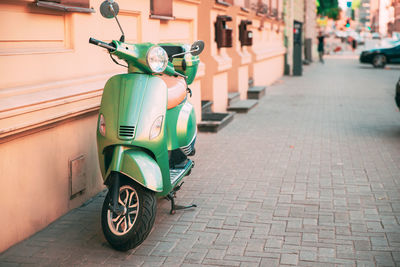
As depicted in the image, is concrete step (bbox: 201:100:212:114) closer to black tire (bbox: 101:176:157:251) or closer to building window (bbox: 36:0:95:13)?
building window (bbox: 36:0:95:13)

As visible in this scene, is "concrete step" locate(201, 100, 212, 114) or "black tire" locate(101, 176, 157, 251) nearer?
"black tire" locate(101, 176, 157, 251)

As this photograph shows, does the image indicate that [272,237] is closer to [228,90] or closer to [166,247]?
[166,247]

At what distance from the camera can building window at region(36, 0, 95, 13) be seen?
461 cm

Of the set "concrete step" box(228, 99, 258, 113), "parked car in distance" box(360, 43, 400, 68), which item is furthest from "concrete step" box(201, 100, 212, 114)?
"parked car in distance" box(360, 43, 400, 68)

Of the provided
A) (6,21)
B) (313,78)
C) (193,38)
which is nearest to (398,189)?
(6,21)

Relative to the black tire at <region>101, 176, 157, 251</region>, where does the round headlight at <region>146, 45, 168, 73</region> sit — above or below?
above

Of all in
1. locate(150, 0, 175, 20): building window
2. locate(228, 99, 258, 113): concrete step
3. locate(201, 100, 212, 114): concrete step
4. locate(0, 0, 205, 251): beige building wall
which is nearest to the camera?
locate(0, 0, 205, 251): beige building wall

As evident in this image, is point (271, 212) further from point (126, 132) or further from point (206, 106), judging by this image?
point (206, 106)

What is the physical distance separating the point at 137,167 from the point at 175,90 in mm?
1040

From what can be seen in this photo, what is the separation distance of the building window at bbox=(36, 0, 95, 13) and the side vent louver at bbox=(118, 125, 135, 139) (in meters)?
1.33

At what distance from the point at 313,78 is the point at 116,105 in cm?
1778

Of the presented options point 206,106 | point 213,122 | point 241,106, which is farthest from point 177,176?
point 241,106

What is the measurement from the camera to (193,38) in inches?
371

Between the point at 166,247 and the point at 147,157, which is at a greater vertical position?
the point at 147,157
